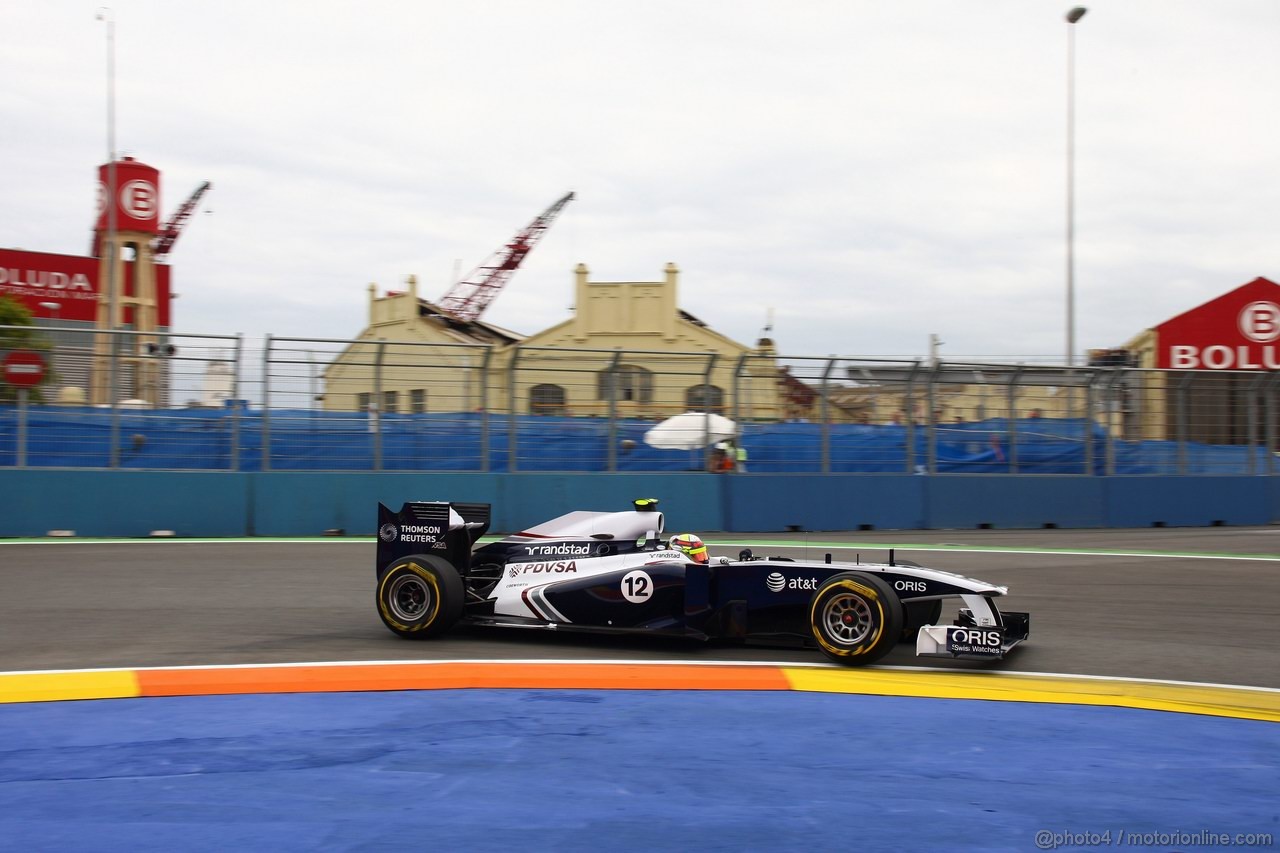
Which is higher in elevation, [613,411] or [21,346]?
[21,346]

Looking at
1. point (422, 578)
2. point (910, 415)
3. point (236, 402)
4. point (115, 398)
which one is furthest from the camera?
point (910, 415)

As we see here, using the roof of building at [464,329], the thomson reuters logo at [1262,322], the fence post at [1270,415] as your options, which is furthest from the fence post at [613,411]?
the roof of building at [464,329]

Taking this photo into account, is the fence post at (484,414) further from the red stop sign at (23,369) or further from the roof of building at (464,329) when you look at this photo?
the roof of building at (464,329)

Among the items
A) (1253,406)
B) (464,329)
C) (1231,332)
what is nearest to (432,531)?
(1253,406)

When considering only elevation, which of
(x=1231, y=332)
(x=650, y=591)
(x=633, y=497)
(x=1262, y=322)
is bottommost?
(x=650, y=591)

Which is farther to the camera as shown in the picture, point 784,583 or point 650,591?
point 650,591

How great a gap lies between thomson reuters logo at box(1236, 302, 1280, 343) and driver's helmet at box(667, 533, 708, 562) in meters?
34.3

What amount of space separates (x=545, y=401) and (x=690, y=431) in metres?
2.11

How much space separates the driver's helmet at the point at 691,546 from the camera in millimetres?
8086

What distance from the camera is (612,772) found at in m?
5.27

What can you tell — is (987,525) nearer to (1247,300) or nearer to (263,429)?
(263,429)

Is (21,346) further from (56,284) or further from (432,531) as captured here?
(56,284)

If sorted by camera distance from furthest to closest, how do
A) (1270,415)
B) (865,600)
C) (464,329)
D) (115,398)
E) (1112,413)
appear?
(464,329), (1270,415), (1112,413), (115,398), (865,600)

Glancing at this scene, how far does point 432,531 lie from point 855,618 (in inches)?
119
